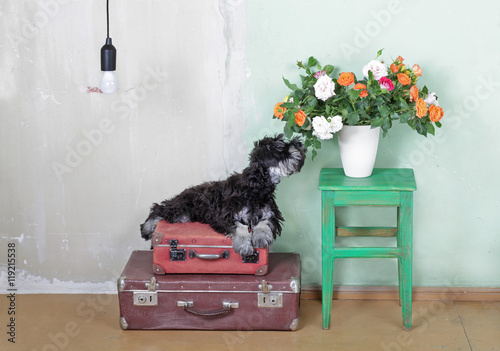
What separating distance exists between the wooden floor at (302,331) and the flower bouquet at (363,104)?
0.96 m

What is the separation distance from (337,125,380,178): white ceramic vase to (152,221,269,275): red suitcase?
605 millimetres

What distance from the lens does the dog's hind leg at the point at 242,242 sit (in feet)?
10.8

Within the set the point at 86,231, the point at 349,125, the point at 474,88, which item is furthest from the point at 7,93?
the point at 474,88

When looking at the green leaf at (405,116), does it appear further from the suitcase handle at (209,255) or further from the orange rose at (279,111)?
the suitcase handle at (209,255)

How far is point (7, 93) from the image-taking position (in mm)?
3686

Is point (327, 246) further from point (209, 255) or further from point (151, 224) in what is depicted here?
point (151, 224)

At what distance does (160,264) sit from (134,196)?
537 millimetres

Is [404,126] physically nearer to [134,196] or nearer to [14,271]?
[134,196]

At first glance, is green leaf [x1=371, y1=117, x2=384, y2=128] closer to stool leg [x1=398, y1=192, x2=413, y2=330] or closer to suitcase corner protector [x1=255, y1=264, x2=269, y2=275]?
stool leg [x1=398, y1=192, x2=413, y2=330]

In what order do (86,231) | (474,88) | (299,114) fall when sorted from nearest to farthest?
(299,114)
(474,88)
(86,231)

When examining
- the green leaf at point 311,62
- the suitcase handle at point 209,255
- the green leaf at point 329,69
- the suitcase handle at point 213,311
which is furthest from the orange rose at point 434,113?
the suitcase handle at point 213,311

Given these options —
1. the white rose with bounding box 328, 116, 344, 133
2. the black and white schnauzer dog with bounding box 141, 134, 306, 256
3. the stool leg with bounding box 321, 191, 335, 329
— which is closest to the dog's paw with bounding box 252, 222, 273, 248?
the black and white schnauzer dog with bounding box 141, 134, 306, 256

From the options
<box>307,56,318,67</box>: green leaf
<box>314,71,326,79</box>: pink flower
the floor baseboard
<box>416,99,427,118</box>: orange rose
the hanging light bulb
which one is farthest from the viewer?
the floor baseboard

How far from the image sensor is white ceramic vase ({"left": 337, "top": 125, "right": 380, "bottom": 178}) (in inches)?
131
